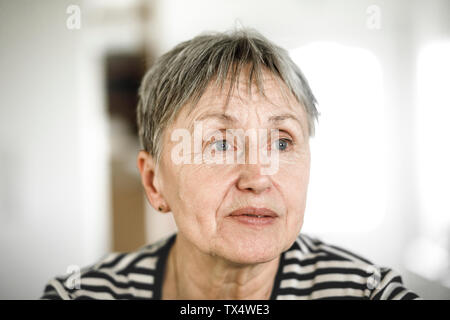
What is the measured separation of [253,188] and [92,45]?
89.7 inches

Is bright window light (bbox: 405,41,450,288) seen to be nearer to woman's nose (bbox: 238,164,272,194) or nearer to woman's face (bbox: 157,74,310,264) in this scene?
woman's face (bbox: 157,74,310,264)

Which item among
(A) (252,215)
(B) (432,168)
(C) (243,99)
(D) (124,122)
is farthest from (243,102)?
(D) (124,122)

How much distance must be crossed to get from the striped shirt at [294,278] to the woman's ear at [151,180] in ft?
0.59

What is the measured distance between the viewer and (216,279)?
918 millimetres

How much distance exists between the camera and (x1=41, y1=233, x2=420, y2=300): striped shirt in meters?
0.85

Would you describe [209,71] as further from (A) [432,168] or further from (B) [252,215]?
(A) [432,168]

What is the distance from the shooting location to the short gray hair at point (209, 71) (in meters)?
0.83

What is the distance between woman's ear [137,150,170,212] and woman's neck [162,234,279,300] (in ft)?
0.41

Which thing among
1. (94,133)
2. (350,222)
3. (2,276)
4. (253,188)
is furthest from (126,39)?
(253,188)

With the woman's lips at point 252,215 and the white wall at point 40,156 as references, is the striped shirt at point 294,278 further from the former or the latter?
the white wall at point 40,156

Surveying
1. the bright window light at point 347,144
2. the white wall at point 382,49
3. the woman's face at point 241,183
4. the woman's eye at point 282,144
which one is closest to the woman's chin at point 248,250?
the woman's face at point 241,183

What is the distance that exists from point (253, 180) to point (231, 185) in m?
0.06

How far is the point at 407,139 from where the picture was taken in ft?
6.84

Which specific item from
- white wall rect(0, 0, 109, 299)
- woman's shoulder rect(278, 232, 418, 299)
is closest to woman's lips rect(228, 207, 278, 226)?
woman's shoulder rect(278, 232, 418, 299)
